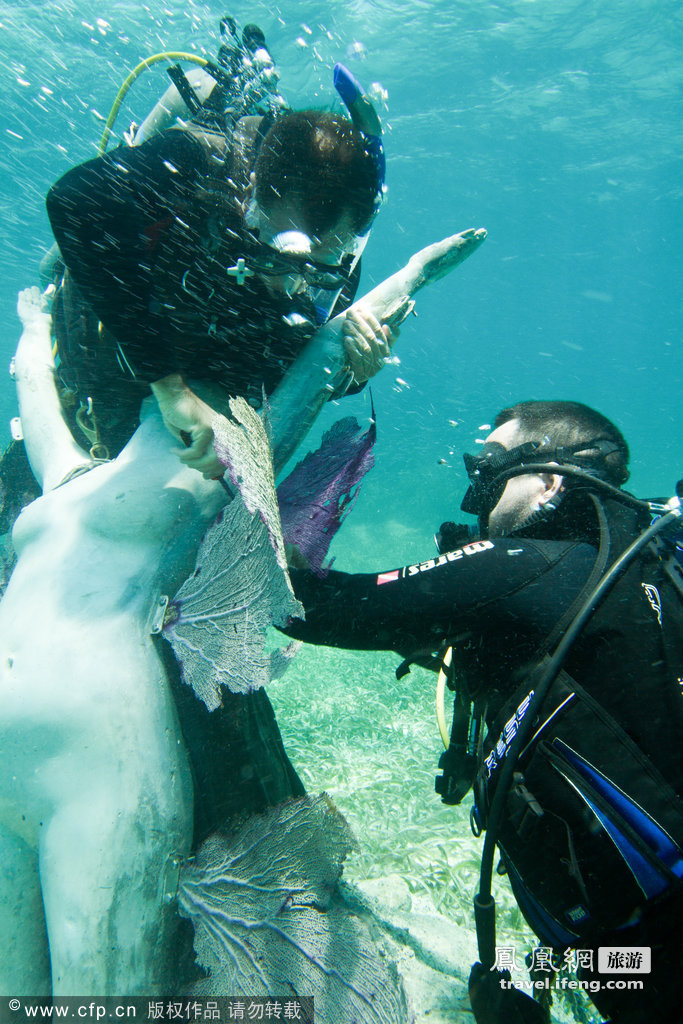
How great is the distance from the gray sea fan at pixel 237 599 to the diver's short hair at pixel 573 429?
1.64 meters

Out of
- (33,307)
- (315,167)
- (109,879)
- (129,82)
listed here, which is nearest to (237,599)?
(109,879)

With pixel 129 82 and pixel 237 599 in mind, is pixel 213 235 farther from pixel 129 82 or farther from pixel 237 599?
pixel 129 82

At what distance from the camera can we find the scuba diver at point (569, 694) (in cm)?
162

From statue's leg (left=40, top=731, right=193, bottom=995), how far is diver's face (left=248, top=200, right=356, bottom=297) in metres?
2.06

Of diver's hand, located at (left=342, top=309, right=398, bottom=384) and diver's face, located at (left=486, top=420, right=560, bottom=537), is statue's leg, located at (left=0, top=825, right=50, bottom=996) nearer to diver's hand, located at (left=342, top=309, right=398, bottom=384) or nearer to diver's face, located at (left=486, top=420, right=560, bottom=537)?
diver's hand, located at (left=342, top=309, right=398, bottom=384)

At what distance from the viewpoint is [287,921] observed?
89.4 inches

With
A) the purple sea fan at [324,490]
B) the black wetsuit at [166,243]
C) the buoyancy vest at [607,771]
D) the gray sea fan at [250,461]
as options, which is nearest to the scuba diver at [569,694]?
the buoyancy vest at [607,771]

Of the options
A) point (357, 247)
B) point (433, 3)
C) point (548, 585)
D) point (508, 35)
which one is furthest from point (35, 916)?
point (508, 35)

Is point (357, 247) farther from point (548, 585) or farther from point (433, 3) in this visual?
point (433, 3)

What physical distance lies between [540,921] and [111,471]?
275 cm

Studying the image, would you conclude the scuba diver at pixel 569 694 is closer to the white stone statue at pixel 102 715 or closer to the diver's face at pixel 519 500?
the diver's face at pixel 519 500

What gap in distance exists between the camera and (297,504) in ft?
7.11

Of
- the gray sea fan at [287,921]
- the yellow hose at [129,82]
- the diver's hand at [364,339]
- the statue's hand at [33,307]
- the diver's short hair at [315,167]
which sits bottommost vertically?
the gray sea fan at [287,921]

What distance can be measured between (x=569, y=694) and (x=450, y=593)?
23.1 inches
